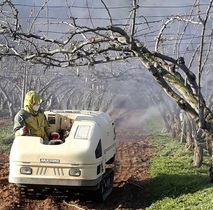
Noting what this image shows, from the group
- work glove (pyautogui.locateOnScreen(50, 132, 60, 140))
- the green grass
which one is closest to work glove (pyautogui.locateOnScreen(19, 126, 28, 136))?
work glove (pyautogui.locateOnScreen(50, 132, 60, 140))

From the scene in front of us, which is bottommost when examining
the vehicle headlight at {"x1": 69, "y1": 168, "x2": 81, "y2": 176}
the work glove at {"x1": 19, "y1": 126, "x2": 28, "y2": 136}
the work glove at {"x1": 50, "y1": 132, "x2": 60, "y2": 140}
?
the work glove at {"x1": 50, "y1": 132, "x2": 60, "y2": 140}

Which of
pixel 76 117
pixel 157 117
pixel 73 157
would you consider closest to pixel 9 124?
pixel 157 117

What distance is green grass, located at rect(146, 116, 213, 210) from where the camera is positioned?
9177mm

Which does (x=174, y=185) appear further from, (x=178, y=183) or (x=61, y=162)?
(x=61, y=162)

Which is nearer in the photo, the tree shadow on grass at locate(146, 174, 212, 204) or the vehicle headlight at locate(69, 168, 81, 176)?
the vehicle headlight at locate(69, 168, 81, 176)

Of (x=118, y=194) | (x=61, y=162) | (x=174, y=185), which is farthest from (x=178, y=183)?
(x=61, y=162)

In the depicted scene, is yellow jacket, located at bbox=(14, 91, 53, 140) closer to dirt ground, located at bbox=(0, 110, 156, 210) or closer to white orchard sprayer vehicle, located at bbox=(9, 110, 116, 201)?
white orchard sprayer vehicle, located at bbox=(9, 110, 116, 201)

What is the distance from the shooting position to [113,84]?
3391 cm

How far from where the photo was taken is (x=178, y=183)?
1122 centimetres

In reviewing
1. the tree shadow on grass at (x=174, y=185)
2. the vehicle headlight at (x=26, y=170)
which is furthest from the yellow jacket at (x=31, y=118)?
the tree shadow on grass at (x=174, y=185)

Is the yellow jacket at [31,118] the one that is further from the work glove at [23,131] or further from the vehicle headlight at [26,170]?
the vehicle headlight at [26,170]

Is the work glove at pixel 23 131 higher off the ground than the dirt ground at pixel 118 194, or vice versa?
the work glove at pixel 23 131

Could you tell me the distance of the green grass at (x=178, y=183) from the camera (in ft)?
30.1

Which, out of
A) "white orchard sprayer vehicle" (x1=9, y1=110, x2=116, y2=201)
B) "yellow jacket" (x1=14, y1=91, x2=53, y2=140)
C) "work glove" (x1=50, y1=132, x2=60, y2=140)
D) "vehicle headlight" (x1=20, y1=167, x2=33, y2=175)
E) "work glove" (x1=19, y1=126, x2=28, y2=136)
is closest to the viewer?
"white orchard sprayer vehicle" (x1=9, y1=110, x2=116, y2=201)
